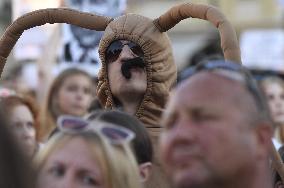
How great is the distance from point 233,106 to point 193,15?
1457mm

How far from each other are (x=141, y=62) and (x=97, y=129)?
0.96 metres

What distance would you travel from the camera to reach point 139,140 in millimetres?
3381

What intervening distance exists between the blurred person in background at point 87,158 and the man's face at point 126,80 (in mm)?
823

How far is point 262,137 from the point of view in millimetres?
2502

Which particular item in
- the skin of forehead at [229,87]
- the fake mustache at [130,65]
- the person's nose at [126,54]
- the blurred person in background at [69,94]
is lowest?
the blurred person in background at [69,94]

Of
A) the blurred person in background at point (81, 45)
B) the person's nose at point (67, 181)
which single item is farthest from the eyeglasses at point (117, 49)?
the blurred person in background at point (81, 45)

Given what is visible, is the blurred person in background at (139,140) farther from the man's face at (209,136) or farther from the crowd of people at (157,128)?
the man's face at (209,136)

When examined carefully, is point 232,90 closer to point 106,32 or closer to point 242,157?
point 242,157

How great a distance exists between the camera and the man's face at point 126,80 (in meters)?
3.87

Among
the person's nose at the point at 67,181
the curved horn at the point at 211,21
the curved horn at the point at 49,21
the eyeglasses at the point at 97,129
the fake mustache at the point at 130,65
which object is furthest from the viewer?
the curved horn at the point at 49,21

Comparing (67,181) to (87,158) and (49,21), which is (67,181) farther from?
(49,21)

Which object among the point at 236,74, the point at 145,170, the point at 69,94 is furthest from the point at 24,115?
the point at 236,74

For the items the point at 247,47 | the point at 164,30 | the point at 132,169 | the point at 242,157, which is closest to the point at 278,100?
the point at 164,30

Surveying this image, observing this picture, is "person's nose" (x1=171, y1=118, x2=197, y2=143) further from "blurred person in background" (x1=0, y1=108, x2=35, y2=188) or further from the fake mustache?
the fake mustache
